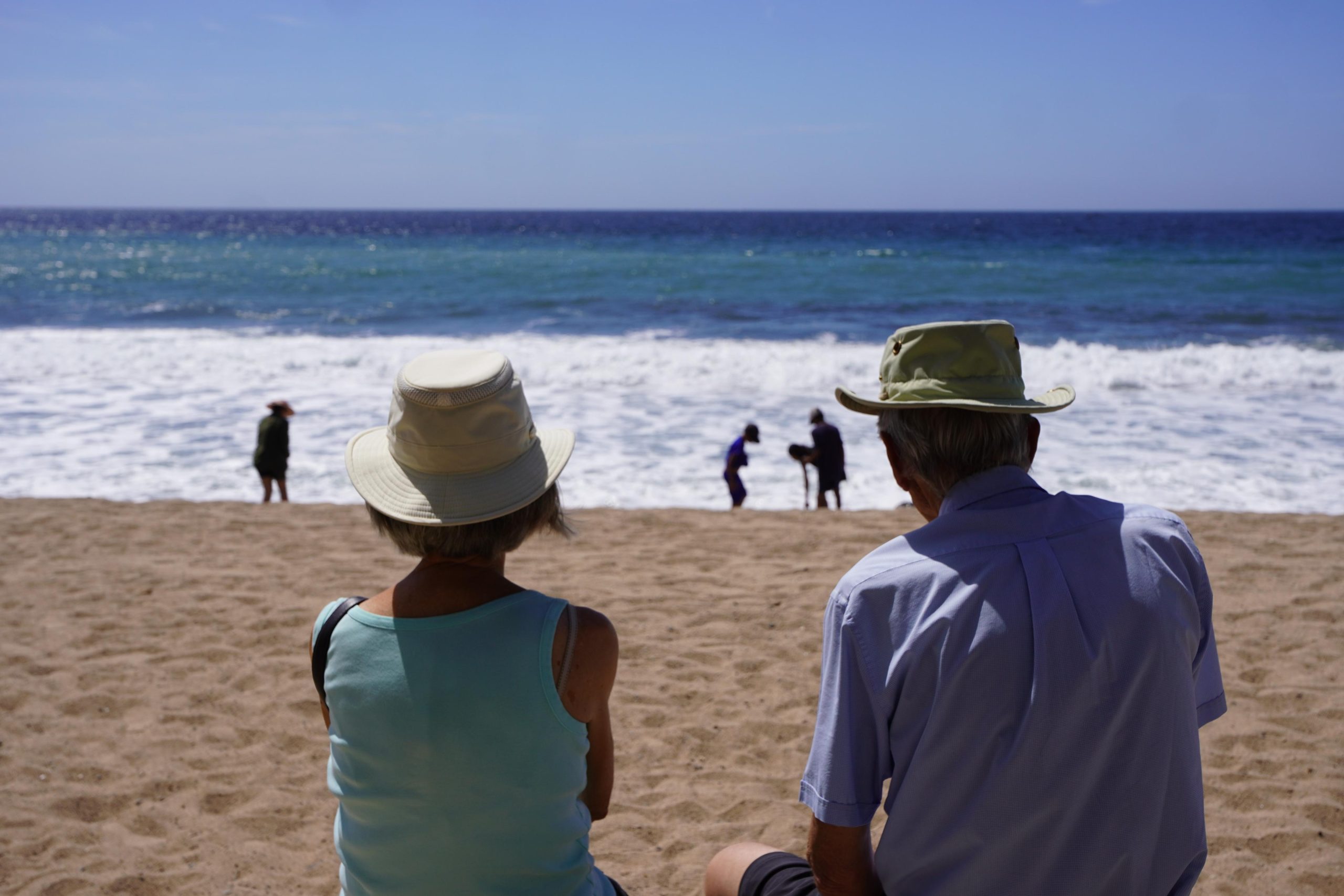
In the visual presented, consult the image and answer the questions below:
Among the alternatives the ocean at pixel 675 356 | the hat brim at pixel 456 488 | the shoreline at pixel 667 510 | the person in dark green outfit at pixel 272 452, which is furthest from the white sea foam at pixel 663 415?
the hat brim at pixel 456 488

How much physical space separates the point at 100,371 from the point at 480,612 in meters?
16.2

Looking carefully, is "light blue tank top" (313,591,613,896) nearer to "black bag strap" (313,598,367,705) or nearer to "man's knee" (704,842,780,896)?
"black bag strap" (313,598,367,705)

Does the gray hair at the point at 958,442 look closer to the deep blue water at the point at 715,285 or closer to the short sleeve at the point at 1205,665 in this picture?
the short sleeve at the point at 1205,665

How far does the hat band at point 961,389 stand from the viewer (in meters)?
1.59

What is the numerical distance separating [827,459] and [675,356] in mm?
9061

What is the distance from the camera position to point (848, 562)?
5.74 metres

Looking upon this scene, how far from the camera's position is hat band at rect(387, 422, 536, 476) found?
1.67 metres

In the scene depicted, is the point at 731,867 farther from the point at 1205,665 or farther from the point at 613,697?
the point at 613,697

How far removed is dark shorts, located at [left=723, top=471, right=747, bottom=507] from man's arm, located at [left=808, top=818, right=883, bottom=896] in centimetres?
671

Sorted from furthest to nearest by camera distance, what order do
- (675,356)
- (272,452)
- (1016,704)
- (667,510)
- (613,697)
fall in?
1. (675,356)
2. (272,452)
3. (667,510)
4. (613,697)
5. (1016,704)

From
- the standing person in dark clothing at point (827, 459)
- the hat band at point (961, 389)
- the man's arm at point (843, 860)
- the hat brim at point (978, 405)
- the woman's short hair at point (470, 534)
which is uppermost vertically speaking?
the hat band at point (961, 389)

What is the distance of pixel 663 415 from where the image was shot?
12219mm

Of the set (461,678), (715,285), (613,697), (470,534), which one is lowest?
(613,697)

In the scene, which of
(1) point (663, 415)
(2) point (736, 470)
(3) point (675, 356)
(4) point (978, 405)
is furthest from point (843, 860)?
(3) point (675, 356)
